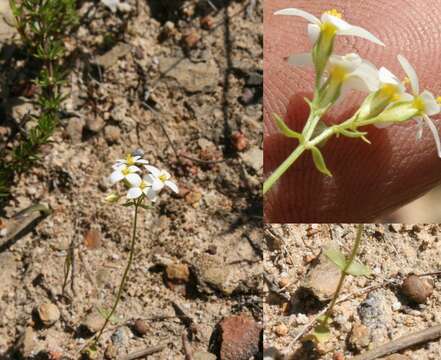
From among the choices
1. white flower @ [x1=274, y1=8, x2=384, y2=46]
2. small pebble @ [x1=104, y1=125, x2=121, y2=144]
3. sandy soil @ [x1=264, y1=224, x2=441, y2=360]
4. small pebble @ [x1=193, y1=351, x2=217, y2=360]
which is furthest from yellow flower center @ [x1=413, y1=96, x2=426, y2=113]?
small pebble @ [x1=104, y1=125, x2=121, y2=144]

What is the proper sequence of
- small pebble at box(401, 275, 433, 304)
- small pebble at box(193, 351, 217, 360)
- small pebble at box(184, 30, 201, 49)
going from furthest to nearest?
1. small pebble at box(184, 30, 201, 49)
2. small pebble at box(193, 351, 217, 360)
3. small pebble at box(401, 275, 433, 304)

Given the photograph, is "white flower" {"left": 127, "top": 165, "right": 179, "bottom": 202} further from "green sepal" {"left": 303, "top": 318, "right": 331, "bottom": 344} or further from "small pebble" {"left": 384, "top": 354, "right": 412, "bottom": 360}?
"small pebble" {"left": 384, "top": 354, "right": 412, "bottom": 360}

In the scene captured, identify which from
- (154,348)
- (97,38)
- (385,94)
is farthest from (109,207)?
(385,94)

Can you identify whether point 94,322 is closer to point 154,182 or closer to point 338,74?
point 154,182

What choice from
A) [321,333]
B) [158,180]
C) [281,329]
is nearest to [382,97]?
[158,180]

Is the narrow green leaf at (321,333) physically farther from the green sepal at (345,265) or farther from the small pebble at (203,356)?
the small pebble at (203,356)

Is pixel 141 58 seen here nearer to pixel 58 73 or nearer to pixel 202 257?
pixel 58 73

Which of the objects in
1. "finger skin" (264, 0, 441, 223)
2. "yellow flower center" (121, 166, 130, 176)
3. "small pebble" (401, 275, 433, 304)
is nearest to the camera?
"yellow flower center" (121, 166, 130, 176)
